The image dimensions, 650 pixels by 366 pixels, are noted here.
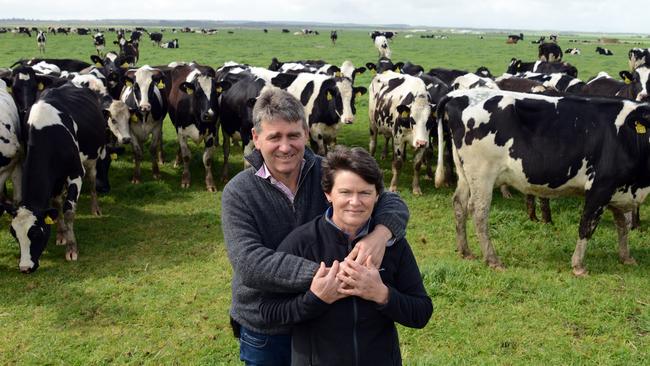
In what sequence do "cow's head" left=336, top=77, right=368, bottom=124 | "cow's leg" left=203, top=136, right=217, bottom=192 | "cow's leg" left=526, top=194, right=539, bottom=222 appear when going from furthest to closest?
1. "cow's head" left=336, top=77, right=368, bottom=124
2. "cow's leg" left=203, top=136, right=217, bottom=192
3. "cow's leg" left=526, top=194, right=539, bottom=222

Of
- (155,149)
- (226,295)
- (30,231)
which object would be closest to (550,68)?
(155,149)

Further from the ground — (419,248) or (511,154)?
(511,154)

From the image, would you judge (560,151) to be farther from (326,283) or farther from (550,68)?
(550,68)

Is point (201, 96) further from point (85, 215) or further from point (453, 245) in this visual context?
point (453, 245)

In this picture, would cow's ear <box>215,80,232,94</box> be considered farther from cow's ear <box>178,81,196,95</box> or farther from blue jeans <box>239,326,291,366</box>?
blue jeans <box>239,326,291,366</box>

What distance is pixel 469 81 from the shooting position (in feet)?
39.1

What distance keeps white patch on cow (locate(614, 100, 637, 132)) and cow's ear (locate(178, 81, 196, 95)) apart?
7.28 meters

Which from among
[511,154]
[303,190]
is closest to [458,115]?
[511,154]

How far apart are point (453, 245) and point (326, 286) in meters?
5.72

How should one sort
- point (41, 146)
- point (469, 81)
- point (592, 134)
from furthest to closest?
point (469, 81), point (41, 146), point (592, 134)

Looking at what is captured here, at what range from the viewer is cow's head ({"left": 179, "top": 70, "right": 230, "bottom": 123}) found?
10.3 meters

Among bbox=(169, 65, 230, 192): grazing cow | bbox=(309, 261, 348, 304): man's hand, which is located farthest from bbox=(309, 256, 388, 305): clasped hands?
bbox=(169, 65, 230, 192): grazing cow

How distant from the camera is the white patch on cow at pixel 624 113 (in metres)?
6.41

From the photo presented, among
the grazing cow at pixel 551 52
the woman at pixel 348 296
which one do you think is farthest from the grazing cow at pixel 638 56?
the woman at pixel 348 296
